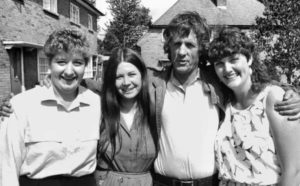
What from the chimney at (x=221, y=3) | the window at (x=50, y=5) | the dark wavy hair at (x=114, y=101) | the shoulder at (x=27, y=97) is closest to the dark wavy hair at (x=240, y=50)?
the dark wavy hair at (x=114, y=101)

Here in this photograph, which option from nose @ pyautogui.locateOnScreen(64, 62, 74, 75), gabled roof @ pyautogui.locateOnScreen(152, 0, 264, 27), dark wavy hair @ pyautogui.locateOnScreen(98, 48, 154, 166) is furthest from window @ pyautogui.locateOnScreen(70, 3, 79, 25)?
nose @ pyautogui.locateOnScreen(64, 62, 74, 75)

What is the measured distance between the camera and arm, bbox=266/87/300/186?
7.61 ft

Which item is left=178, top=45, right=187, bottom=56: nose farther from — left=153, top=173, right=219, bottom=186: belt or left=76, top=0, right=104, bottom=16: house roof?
left=76, top=0, right=104, bottom=16: house roof

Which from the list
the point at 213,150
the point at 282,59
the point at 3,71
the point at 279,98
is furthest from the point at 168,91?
the point at 3,71

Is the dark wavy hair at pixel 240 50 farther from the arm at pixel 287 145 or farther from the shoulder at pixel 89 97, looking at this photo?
the shoulder at pixel 89 97

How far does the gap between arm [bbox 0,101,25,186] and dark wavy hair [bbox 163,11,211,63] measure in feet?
5.57

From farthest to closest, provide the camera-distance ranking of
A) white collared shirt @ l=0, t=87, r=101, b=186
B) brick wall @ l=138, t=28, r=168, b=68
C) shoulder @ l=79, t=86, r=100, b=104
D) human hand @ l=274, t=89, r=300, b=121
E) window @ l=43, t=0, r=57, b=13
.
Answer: brick wall @ l=138, t=28, r=168, b=68 < window @ l=43, t=0, r=57, b=13 < shoulder @ l=79, t=86, r=100, b=104 < white collared shirt @ l=0, t=87, r=101, b=186 < human hand @ l=274, t=89, r=300, b=121

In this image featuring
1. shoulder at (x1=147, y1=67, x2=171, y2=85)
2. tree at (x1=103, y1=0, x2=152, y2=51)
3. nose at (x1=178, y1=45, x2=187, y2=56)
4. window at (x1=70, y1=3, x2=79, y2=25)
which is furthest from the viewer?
tree at (x1=103, y1=0, x2=152, y2=51)

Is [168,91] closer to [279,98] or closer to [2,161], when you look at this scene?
[279,98]

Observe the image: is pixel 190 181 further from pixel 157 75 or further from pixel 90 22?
pixel 90 22

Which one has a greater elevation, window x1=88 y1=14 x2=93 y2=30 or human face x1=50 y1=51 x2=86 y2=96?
window x1=88 y1=14 x2=93 y2=30

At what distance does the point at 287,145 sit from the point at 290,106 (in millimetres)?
299

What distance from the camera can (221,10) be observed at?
24609mm

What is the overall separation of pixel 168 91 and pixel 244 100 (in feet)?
2.66
